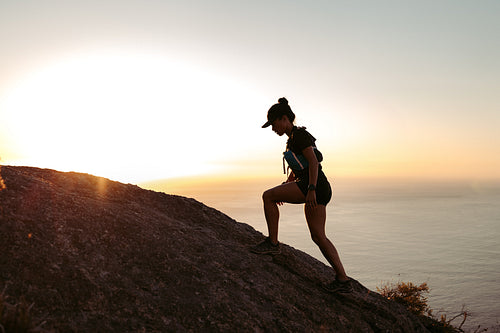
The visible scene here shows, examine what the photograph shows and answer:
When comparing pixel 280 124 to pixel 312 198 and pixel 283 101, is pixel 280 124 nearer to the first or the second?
pixel 283 101

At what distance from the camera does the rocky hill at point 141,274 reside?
11.3ft

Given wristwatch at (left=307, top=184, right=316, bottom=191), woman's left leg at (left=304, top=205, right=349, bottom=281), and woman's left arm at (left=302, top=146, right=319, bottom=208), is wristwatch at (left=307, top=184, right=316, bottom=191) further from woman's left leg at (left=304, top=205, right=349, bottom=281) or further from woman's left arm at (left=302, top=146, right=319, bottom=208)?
woman's left leg at (left=304, top=205, right=349, bottom=281)

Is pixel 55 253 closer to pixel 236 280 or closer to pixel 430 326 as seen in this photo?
pixel 236 280

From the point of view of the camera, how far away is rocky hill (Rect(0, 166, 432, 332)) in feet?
11.3

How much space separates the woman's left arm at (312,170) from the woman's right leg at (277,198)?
0.60ft

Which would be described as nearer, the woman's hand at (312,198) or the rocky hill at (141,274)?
the rocky hill at (141,274)

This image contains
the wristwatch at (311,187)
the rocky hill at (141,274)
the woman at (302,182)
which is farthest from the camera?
the woman at (302,182)

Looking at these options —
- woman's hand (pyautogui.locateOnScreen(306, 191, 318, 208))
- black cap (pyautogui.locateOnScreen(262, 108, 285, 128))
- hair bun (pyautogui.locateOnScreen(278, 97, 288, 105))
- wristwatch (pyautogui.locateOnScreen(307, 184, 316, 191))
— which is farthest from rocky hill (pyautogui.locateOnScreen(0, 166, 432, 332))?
hair bun (pyautogui.locateOnScreen(278, 97, 288, 105))

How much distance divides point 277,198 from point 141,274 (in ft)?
7.50

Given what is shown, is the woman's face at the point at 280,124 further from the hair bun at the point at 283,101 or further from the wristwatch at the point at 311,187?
the wristwatch at the point at 311,187

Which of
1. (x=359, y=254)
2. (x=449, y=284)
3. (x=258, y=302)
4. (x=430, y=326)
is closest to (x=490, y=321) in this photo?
(x=449, y=284)

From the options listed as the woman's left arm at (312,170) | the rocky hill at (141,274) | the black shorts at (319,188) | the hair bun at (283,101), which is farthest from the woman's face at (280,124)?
the rocky hill at (141,274)

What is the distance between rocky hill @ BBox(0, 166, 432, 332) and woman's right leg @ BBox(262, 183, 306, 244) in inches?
28.6

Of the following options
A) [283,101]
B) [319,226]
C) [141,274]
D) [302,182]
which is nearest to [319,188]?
[302,182]
